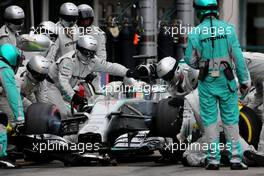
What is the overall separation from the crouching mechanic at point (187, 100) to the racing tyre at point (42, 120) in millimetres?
1440

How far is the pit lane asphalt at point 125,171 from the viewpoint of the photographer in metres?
11.0

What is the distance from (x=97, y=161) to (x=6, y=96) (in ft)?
4.56

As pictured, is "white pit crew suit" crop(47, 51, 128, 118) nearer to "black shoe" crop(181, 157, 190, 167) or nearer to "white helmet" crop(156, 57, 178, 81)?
"white helmet" crop(156, 57, 178, 81)

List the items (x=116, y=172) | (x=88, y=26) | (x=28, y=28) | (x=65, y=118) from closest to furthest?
(x=116, y=172) < (x=65, y=118) < (x=88, y=26) < (x=28, y=28)

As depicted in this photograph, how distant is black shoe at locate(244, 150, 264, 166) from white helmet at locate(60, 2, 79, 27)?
5.00 meters

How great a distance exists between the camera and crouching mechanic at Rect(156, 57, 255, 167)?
1186 centimetres

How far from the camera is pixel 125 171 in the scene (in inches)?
451

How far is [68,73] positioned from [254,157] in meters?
3.39

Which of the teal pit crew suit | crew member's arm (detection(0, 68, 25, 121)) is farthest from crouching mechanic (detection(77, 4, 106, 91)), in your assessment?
the teal pit crew suit

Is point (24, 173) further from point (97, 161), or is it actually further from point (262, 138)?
point (262, 138)

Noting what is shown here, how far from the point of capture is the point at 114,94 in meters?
13.7

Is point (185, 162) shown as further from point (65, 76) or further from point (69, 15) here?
point (69, 15)

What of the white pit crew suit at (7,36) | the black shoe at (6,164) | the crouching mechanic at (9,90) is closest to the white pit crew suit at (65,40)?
the white pit crew suit at (7,36)

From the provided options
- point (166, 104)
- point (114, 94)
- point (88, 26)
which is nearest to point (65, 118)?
point (114, 94)
